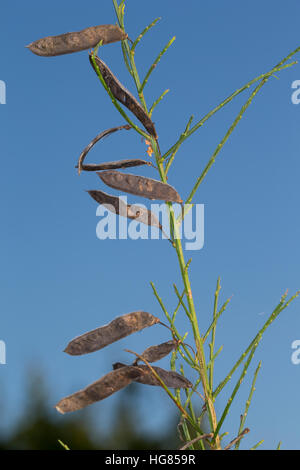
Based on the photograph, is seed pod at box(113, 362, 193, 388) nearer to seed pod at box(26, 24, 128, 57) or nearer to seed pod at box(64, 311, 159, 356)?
seed pod at box(64, 311, 159, 356)

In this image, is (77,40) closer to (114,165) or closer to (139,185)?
(114,165)

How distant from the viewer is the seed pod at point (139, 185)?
181cm

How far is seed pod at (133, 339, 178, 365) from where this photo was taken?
6.12ft

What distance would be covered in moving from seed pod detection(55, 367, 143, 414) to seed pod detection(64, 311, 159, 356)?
108 mm

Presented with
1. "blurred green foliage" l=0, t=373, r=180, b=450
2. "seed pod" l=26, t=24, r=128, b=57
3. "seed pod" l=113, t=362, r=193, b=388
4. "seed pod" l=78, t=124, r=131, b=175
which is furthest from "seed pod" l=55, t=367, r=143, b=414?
"blurred green foliage" l=0, t=373, r=180, b=450

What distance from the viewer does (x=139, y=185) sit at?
1.82m

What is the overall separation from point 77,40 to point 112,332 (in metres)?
1.00

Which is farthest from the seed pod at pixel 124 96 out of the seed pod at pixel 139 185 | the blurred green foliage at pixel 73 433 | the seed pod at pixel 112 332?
the blurred green foliage at pixel 73 433

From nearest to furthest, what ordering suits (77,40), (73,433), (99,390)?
(99,390) → (77,40) → (73,433)

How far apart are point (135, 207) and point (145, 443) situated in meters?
14.6

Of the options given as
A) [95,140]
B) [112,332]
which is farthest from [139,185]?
[112,332]

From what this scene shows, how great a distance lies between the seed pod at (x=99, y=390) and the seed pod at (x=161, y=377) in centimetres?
2

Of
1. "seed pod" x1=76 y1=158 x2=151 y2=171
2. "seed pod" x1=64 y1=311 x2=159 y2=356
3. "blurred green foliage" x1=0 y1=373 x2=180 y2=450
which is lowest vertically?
"blurred green foliage" x1=0 y1=373 x2=180 y2=450
